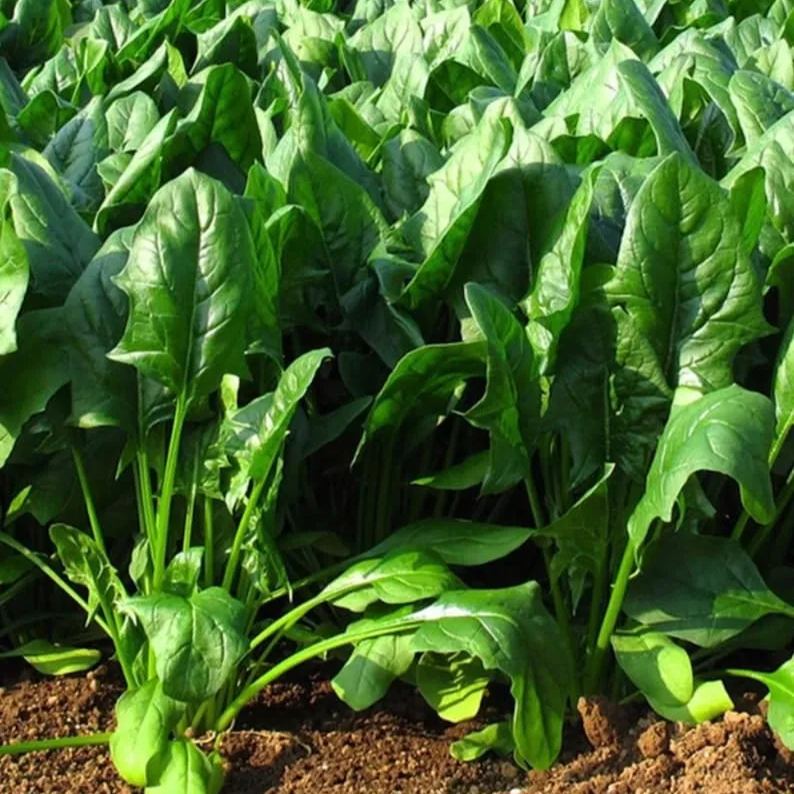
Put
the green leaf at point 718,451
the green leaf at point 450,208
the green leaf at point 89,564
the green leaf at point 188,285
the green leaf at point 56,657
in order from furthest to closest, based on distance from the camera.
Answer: the green leaf at point 56,657
the green leaf at point 89,564
the green leaf at point 450,208
the green leaf at point 188,285
the green leaf at point 718,451

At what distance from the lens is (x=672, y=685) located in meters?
2.15

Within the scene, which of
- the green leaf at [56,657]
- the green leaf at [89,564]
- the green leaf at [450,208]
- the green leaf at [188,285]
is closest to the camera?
the green leaf at [188,285]

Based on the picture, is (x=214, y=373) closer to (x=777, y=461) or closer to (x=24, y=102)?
(x=777, y=461)

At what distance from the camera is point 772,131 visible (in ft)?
7.88

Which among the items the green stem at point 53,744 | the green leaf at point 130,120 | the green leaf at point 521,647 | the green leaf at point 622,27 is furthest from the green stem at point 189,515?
the green leaf at point 622,27

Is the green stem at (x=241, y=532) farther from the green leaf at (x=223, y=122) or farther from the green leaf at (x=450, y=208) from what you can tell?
the green leaf at (x=223, y=122)

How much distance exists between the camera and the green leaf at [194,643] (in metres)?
2.01

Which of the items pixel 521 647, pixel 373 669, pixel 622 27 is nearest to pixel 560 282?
pixel 521 647

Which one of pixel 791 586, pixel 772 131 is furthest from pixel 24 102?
pixel 791 586

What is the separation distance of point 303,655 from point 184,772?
0.80 ft

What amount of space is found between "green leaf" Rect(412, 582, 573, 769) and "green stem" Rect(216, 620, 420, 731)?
0.09 metres

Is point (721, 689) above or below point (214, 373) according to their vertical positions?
below

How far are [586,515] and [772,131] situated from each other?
0.75 meters

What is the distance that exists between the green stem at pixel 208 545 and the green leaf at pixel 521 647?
15.0 inches
